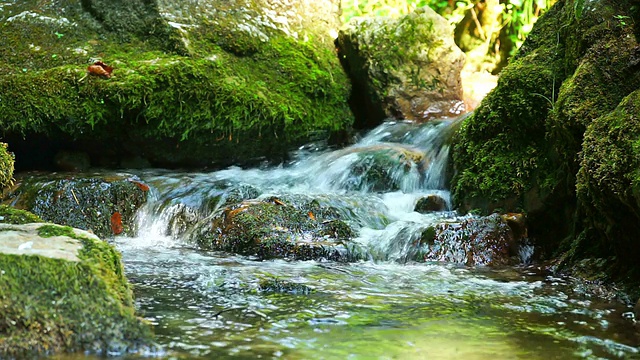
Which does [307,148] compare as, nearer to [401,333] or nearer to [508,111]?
[508,111]

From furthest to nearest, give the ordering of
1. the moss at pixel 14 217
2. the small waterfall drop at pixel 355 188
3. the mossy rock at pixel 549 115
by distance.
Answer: the small waterfall drop at pixel 355 188 < the mossy rock at pixel 549 115 < the moss at pixel 14 217

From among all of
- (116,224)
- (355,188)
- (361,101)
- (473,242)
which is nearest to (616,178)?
(473,242)

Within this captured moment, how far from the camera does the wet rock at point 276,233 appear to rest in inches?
191

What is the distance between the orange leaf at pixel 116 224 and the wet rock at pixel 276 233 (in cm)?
114

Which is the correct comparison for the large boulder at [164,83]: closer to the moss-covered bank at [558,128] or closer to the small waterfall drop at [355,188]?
the small waterfall drop at [355,188]

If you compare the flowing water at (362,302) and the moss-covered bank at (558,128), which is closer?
the flowing water at (362,302)

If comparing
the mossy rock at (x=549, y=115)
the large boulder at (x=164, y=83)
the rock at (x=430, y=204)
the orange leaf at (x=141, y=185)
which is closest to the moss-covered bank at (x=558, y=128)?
the mossy rock at (x=549, y=115)

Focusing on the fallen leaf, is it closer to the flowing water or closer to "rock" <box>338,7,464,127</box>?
the flowing water

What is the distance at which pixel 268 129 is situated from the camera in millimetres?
7488

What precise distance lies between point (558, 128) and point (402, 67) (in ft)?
13.9

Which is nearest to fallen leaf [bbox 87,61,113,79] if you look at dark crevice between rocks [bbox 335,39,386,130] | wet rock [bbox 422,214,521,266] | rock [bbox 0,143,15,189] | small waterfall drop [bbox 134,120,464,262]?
small waterfall drop [bbox 134,120,464,262]

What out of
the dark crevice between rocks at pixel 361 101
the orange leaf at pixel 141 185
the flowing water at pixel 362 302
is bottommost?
the flowing water at pixel 362 302

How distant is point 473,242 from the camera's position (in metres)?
4.85

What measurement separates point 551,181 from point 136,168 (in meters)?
4.53
